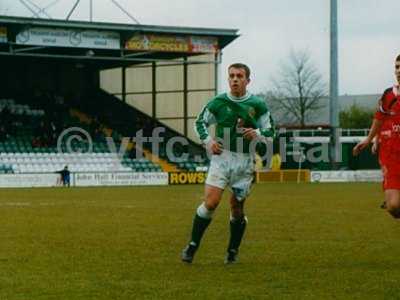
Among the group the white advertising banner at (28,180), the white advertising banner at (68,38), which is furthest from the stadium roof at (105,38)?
the white advertising banner at (28,180)

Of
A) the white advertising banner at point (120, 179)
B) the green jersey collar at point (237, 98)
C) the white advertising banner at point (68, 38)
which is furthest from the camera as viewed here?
the white advertising banner at point (120, 179)

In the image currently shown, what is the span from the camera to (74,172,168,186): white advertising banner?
46.2 meters

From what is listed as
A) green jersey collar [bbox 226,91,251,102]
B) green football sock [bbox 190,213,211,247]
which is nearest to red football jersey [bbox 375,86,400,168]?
green jersey collar [bbox 226,91,251,102]

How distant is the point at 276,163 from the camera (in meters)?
54.1

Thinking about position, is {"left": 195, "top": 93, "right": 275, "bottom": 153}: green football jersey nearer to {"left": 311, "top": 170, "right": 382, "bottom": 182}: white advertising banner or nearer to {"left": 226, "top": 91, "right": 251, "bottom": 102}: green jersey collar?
{"left": 226, "top": 91, "right": 251, "bottom": 102}: green jersey collar

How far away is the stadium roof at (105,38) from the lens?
146 ft

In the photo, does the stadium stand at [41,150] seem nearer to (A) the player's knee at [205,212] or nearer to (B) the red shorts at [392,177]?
(A) the player's knee at [205,212]

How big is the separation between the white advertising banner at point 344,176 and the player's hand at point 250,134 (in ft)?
137

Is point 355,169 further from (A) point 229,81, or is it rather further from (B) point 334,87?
(A) point 229,81

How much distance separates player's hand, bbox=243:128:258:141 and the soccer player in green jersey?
10 cm

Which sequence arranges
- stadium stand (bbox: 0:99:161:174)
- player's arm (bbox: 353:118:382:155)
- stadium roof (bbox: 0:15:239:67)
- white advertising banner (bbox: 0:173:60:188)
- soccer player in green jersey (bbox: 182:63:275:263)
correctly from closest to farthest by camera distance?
player's arm (bbox: 353:118:382:155) → soccer player in green jersey (bbox: 182:63:275:263) → white advertising banner (bbox: 0:173:60:188) → stadium roof (bbox: 0:15:239:67) → stadium stand (bbox: 0:99:161:174)

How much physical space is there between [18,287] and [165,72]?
152 feet

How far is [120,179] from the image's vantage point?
1848 inches

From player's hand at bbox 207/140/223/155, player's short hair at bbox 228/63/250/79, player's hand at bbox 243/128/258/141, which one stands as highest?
player's short hair at bbox 228/63/250/79
